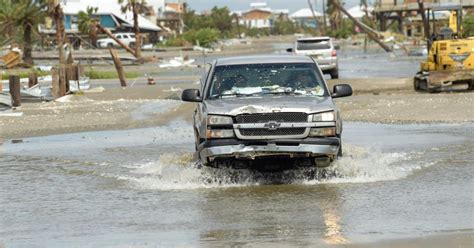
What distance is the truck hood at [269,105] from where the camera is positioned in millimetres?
13188

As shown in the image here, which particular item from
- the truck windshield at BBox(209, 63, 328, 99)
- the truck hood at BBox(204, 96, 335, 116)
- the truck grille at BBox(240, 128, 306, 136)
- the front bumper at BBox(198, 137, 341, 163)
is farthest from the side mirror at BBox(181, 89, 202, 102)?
the truck grille at BBox(240, 128, 306, 136)

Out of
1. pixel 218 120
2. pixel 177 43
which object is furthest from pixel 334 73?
pixel 177 43

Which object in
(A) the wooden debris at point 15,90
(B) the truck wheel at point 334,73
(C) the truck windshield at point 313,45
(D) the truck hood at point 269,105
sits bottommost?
(B) the truck wheel at point 334,73

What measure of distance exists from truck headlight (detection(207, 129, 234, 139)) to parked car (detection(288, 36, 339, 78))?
27.8 m

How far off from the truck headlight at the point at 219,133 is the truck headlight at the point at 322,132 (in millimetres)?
1010

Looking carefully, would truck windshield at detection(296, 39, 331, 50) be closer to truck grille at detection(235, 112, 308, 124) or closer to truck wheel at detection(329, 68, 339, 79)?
truck wheel at detection(329, 68, 339, 79)

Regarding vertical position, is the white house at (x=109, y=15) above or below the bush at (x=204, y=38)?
above

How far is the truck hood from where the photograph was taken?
43.3ft

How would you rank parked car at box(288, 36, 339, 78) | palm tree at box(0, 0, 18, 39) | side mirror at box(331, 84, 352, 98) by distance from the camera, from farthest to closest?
palm tree at box(0, 0, 18, 39) < parked car at box(288, 36, 339, 78) < side mirror at box(331, 84, 352, 98)

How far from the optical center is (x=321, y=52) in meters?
41.8

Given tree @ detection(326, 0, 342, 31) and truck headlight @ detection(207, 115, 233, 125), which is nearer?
truck headlight @ detection(207, 115, 233, 125)

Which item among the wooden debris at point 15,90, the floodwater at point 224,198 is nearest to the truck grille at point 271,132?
the floodwater at point 224,198

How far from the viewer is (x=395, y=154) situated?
17062 millimetres

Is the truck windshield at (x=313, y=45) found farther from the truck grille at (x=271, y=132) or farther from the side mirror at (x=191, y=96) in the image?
the truck grille at (x=271, y=132)
